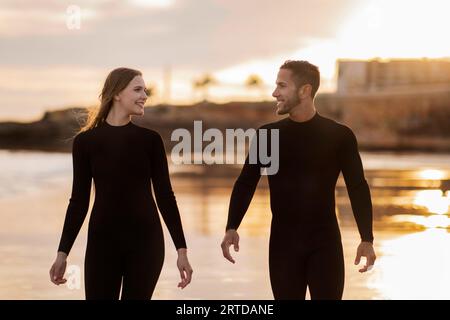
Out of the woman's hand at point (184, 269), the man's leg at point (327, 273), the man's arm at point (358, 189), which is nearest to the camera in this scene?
the woman's hand at point (184, 269)

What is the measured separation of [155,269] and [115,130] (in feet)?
2.75

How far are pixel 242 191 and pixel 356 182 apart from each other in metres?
0.72

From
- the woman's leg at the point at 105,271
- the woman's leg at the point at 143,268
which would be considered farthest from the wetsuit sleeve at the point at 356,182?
the woman's leg at the point at 105,271

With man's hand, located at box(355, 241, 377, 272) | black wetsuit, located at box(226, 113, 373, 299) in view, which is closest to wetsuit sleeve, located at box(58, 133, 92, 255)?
black wetsuit, located at box(226, 113, 373, 299)

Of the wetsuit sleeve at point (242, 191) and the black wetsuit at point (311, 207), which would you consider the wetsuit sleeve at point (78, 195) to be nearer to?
the wetsuit sleeve at point (242, 191)

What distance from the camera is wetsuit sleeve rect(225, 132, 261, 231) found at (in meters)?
6.71

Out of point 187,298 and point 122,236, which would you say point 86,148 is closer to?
point 122,236

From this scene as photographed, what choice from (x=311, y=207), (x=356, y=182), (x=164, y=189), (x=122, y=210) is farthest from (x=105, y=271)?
(x=356, y=182)

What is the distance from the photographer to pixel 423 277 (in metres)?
11.9

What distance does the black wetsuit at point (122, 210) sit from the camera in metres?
6.27

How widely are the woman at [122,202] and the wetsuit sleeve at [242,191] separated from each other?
1.59 ft

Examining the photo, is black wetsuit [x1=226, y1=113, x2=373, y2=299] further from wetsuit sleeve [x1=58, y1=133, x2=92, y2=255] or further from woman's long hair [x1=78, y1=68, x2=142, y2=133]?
wetsuit sleeve [x1=58, y1=133, x2=92, y2=255]

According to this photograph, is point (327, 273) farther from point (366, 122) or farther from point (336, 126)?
point (366, 122)

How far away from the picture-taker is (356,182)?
657 centimetres
